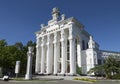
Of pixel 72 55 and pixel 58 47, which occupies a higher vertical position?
pixel 58 47

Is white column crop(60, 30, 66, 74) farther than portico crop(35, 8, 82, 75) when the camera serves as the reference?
No

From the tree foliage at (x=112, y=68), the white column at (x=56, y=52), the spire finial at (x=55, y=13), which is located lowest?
the tree foliage at (x=112, y=68)

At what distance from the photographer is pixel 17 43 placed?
78875mm

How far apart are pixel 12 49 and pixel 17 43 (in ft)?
63.2

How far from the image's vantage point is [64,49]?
61438mm

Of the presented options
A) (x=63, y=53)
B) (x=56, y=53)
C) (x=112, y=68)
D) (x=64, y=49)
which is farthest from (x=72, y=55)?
(x=112, y=68)

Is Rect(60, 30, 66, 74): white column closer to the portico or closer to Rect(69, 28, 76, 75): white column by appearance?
the portico

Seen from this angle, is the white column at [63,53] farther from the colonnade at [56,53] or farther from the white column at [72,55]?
the white column at [72,55]

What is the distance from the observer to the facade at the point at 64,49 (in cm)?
5966

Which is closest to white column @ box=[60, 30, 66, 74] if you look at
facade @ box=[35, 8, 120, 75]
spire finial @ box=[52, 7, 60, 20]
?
facade @ box=[35, 8, 120, 75]

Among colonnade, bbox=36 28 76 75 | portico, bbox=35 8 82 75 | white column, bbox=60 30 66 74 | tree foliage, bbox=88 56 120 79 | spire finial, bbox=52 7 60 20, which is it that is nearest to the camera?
tree foliage, bbox=88 56 120 79

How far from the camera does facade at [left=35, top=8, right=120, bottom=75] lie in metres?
59.7

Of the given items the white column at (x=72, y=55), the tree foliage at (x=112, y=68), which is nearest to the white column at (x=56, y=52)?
the white column at (x=72, y=55)

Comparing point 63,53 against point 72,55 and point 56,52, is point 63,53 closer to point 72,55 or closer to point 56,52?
point 72,55
